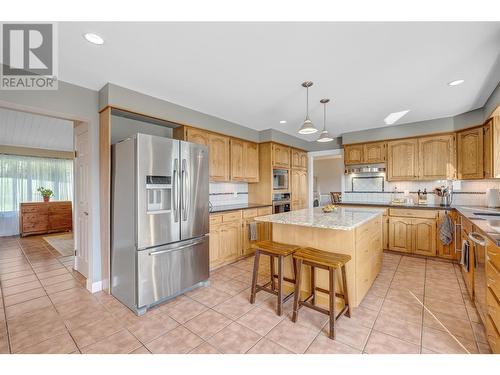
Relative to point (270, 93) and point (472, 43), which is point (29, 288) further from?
point (472, 43)

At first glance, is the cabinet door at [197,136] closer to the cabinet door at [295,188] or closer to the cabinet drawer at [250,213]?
the cabinet drawer at [250,213]

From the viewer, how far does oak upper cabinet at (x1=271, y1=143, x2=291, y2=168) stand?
472cm

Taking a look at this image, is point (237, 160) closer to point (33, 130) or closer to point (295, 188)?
point (295, 188)

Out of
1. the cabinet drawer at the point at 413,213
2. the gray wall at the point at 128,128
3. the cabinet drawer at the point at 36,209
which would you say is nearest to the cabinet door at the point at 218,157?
the gray wall at the point at 128,128

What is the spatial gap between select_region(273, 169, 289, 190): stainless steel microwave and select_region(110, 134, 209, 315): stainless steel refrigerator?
224 centimetres

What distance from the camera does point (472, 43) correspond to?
73.2 inches

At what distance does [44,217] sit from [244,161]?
18.6ft

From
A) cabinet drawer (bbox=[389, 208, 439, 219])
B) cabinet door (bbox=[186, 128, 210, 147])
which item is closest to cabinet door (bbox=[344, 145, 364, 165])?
cabinet drawer (bbox=[389, 208, 439, 219])

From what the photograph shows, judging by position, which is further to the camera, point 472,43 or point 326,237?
point 326,237

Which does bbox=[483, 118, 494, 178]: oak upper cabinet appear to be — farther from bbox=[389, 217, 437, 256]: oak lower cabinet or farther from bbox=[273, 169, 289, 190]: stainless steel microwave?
bbox=[273, 169, 289, 190]: stainless steel microwave

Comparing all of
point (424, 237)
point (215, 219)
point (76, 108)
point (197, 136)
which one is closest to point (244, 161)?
point (197, 136)

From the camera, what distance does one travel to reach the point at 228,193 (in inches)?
179

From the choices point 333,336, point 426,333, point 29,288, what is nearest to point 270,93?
point 333,336
